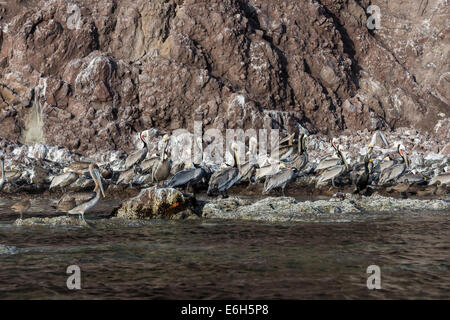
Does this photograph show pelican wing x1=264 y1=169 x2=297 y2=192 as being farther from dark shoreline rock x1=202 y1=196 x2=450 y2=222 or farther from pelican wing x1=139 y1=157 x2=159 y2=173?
pelican wing x1=139 y1=157 x2=159 y2=173

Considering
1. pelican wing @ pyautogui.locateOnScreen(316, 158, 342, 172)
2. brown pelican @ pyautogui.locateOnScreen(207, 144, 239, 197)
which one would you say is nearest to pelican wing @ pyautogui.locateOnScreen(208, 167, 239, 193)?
brown pelican @ pyautogui.locateOnScreen(207, 144, 239, 197)

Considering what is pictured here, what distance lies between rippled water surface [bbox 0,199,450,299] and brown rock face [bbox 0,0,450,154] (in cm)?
2082

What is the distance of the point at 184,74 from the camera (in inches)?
1393

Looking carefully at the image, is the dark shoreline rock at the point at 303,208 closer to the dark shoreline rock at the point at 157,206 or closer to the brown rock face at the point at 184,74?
the dark shoreline rock at the point at 157,206

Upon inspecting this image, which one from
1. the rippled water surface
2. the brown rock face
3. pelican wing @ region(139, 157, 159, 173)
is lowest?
the rippled water surface

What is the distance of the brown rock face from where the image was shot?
34.1 meters

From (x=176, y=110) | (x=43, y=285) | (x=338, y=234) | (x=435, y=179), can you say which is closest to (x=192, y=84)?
(x=176, y=110)

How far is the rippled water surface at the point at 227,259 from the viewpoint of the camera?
7668mm

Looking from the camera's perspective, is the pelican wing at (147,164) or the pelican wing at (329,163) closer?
the pelican wing at (147,164)

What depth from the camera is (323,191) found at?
23.3 m

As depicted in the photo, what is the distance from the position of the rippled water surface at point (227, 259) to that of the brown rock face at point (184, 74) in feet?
68.3

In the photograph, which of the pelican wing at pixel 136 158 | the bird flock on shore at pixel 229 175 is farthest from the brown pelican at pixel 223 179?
the pelican wing at pixel 136 158
